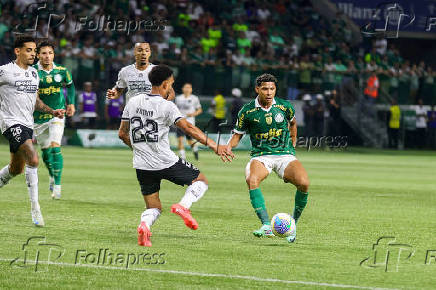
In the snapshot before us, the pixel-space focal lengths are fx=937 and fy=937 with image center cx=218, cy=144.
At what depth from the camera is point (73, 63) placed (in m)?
31.9

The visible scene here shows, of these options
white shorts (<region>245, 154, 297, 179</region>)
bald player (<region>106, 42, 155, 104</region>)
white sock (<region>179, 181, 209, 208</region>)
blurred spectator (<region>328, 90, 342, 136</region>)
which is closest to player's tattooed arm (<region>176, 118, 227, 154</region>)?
white sock (<region>179, 181, 209, 208</region>)

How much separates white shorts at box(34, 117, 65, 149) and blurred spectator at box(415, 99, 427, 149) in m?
25.4

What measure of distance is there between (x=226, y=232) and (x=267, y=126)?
1.39 m

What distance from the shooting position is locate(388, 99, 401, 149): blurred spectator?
38.2 metres

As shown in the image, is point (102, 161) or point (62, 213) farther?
point (102, 161)

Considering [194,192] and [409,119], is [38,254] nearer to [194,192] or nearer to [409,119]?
[194,192]

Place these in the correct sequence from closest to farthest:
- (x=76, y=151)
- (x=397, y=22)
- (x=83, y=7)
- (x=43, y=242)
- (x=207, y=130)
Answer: (x=43, y=242) → (x=76, y=151) → (x=207, y=130) → (x=83, y=7) → (x=397, y=22)

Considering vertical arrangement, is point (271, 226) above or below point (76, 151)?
above

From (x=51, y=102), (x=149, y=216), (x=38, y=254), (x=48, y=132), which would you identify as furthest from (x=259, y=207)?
(x=48, y=132)

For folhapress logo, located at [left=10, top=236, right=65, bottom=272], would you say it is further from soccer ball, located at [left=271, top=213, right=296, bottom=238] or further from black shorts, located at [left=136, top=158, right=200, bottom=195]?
soccer ball, located at [left=271, top=213, right=296, bottom=238]

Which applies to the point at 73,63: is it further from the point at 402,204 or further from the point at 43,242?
the point at 43,242

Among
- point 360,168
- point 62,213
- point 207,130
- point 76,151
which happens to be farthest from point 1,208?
point 207,130

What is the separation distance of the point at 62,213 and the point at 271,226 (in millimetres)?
3613

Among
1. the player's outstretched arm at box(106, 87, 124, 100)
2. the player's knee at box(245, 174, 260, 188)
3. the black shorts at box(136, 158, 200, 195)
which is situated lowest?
the player's knee at box(245, 174, 260, 188)
